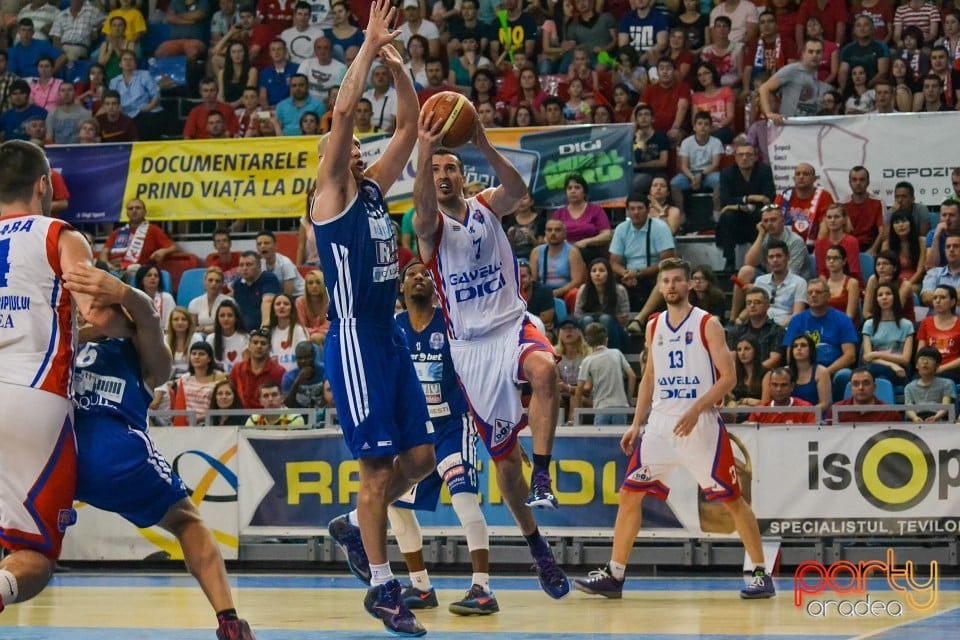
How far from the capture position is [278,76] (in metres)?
20.2

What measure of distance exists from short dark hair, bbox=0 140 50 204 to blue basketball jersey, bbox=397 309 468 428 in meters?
4.05

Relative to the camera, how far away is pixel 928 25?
57.8ft

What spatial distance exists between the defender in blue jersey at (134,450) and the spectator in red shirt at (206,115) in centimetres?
1285

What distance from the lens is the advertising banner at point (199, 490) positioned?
45.3 feet

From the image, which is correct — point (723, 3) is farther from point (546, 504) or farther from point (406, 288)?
point (546, 504)

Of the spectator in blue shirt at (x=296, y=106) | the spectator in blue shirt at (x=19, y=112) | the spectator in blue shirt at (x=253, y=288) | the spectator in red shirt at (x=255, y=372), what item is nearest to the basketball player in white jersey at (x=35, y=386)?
the spectator in red shirt at (x=255, y=372)

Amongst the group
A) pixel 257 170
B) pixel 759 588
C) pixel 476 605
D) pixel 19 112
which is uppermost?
pixel 19 112

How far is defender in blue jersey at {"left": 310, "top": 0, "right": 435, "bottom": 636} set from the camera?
8062 millimetres

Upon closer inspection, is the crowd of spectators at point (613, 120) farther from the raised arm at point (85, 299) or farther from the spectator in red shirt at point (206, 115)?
the raised arm at point (85, 299)

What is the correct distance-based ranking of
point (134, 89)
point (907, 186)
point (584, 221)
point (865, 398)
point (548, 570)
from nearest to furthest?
point (548, 570) < point (865, 398) < point (907, 186) < point (584, 221) < point (134, 89)

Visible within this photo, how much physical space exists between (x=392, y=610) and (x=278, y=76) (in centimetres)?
1325

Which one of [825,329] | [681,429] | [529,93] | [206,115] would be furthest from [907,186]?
[206,115]

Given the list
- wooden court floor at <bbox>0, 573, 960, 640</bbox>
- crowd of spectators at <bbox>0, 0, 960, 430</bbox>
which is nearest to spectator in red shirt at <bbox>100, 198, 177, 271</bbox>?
crowd of spectators at <bbox>0, 0, 960, 430</bbox>

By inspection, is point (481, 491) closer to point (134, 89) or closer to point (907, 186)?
point (907, 186)
